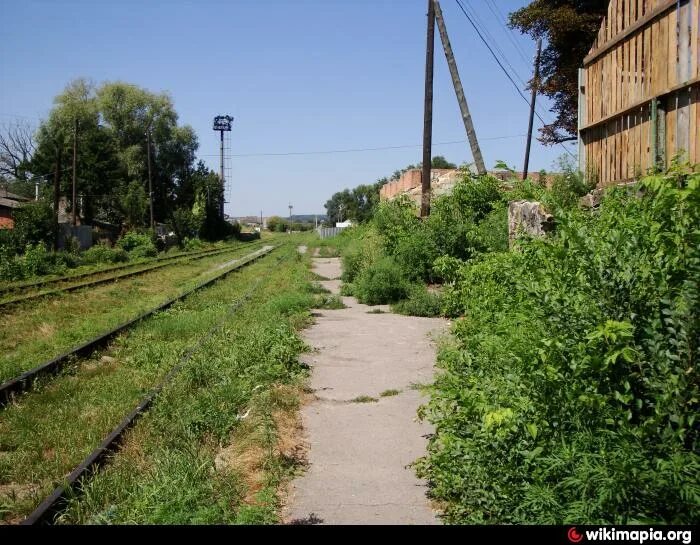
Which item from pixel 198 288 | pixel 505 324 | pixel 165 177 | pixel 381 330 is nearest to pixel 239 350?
pixel 381 330

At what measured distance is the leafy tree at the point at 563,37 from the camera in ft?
A: 66.1

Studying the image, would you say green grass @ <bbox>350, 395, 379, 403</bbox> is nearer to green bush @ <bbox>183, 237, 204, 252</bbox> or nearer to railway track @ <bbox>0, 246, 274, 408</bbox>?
railway track @ <bbox>0, 246, 274, 408</bbox>

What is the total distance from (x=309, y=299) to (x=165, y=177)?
59093 mm

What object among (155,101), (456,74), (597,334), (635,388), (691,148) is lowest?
(635,388)

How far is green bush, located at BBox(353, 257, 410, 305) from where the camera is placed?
14633 millimetres

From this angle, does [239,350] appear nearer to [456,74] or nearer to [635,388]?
[635,388]

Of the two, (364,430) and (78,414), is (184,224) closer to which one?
(78,414)

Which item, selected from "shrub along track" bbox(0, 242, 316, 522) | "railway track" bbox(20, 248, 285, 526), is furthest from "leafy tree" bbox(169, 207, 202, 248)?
"railway track" bbox(20, 248, 285, 526)

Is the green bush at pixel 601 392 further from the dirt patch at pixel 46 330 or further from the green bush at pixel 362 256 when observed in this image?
the green bush at pixel 362 256

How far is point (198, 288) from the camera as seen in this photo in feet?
59.1

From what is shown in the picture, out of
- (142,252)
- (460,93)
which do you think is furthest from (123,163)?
(460,93)

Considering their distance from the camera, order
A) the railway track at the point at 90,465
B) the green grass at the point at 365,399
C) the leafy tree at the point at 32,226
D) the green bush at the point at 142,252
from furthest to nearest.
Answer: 1. the green bush at the point at 142,252
2. the leafy tree at the point at 32,226
3. the green grass at the point at 365,399
4. the railway track at the point at 90,465

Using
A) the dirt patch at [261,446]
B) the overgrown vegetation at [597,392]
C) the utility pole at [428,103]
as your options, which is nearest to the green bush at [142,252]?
the utility pole at [428,103]
